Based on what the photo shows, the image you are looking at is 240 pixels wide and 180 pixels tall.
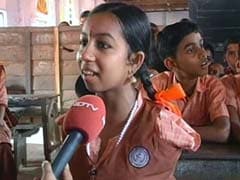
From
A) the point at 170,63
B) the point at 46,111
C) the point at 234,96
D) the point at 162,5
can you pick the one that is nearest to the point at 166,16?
the point at 162,5

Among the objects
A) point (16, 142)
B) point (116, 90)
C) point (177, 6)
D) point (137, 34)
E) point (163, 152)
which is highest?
point (177, 6)

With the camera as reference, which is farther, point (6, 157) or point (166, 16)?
point (166, 16)

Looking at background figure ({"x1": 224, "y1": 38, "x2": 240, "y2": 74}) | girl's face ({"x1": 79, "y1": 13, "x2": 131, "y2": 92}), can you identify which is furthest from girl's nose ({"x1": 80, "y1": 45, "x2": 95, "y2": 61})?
background figure ({"x1": 224, "y1": 38, "x2": 240, "y2": 74})

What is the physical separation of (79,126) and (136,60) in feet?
1.28

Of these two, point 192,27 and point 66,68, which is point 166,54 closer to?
point 192,27

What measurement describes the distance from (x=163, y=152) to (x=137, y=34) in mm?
269

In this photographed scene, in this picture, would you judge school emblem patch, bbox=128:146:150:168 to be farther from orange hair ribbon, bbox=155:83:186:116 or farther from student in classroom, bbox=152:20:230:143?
student in classroom, bbox=152:20:230:143

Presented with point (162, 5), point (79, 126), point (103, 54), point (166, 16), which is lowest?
point (79, 126)

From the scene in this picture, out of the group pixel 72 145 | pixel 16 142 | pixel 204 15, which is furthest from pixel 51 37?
pixel 72 145

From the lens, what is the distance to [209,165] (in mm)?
1809

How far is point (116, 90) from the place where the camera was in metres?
1.13

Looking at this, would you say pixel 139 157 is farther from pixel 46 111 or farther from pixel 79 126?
pixel 46 111

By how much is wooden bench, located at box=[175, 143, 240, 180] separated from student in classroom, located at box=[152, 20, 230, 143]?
0.21 m

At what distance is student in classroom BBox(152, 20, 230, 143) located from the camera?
203 cm
